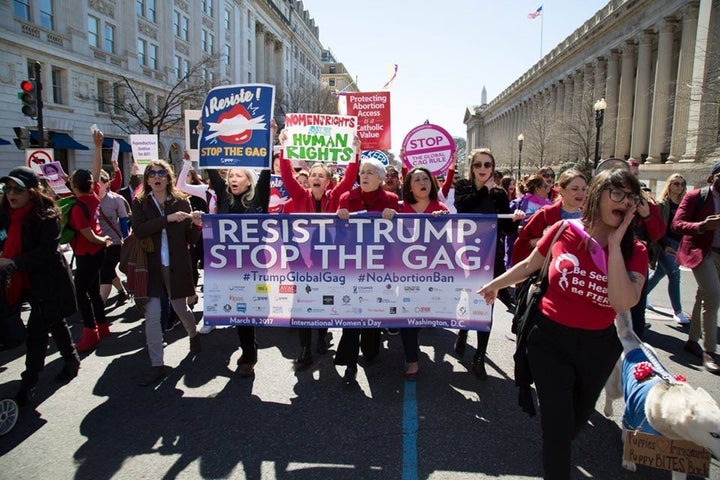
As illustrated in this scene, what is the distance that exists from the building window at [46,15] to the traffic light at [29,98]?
1752 centimetres

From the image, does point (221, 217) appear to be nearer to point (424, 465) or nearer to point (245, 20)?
point (424, 465)

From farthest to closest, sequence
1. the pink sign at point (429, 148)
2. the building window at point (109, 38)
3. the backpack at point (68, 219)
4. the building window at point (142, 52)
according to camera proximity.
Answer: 1. the building window at point (142, 52)
2. the building window at point (109, 38)
3. the pink sign at point (429, 148)
4. the backpack at point (68, 219)

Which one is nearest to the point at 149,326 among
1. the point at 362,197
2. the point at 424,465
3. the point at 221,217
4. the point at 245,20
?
the point at 221,217

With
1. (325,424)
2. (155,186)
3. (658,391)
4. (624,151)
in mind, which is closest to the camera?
(658,391)

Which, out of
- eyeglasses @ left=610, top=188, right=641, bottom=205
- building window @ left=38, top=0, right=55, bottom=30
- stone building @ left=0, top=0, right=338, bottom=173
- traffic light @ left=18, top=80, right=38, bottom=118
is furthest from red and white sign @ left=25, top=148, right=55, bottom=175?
building window @ left=38, top=0, right=55, bottom=30

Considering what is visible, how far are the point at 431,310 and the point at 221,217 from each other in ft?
7.19

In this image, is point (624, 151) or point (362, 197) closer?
point (362, 197)

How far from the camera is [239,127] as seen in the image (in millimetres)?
4887

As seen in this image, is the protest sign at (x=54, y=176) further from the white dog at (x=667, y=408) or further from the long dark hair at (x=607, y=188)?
the white dog at (x=667, y=408)

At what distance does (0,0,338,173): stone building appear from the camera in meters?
23.8

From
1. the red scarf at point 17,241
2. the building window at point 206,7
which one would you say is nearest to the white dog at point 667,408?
the red scarf at point 17,241

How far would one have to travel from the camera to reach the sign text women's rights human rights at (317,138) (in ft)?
20.4

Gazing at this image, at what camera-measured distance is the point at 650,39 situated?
36.9 m

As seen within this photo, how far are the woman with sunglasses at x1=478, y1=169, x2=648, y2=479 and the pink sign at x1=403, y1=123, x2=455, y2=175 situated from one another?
399 centimetres
